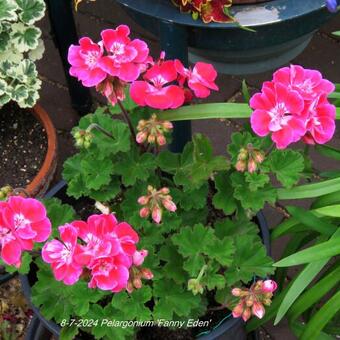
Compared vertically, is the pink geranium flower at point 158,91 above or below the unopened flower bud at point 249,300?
above

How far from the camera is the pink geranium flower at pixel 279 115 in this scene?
39.1 inches

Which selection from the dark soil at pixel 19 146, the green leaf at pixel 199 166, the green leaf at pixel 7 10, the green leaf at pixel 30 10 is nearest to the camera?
the green leaf at pixel 199 166

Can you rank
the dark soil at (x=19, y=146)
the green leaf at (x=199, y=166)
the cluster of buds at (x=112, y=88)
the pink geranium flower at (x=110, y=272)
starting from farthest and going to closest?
the dark soil at (x=19, y=146) → the green leaf at (x=199, y=166) → the cluster of buds at (x=112, y=88) → the pink geranium flower at (x=110, y=272)

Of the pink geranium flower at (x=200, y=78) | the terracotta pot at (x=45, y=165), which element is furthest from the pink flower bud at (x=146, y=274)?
the terracotta pot at (x=45, y=165)

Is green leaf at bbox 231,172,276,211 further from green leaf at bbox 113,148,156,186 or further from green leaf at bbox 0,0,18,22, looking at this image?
green leaf at bbox 0,0,18,22

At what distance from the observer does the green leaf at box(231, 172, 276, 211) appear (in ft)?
3.76

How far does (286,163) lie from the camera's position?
1.16 meters

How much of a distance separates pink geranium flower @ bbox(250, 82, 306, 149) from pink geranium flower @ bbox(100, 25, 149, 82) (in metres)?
0.20

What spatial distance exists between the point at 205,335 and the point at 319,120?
0.51 metres

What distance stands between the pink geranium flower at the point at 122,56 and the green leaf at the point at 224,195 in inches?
11.0

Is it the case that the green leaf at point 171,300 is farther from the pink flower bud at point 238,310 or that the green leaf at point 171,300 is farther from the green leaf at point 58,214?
the green leaf at point 58,214

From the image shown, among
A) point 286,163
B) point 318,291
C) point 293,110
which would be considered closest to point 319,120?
point 293,110

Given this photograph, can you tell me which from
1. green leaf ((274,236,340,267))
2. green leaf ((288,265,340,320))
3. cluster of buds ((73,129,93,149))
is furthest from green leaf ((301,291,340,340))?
cluster of buds ((73,129,93,149))

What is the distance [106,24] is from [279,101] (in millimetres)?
1702
